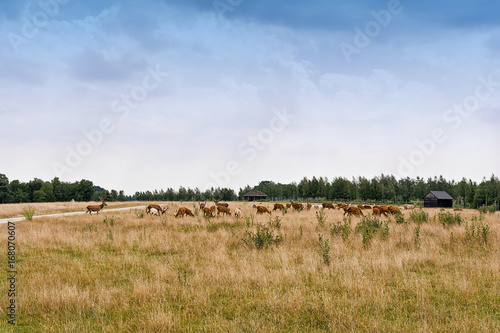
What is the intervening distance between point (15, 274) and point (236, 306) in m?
6.53

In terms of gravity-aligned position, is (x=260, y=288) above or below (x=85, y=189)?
below

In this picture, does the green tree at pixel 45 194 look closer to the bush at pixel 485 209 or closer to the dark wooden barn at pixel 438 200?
the bush at pixel 485 209

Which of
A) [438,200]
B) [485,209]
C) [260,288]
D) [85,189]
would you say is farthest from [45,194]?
[438,200]

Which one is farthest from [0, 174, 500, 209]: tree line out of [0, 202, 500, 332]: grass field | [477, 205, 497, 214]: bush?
[0, 202, 500, 332]: grass field

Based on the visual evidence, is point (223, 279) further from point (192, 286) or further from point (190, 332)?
point (190, 332)

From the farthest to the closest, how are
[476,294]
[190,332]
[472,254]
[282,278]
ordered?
[472,254], [282,278], [476,294], [190,332]

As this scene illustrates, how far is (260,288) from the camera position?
20.5 feet

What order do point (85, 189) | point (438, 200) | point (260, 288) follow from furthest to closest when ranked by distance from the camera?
point (85, 189), point (438, 200), point (260, 288)

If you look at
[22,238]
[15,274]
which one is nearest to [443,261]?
[15,274]

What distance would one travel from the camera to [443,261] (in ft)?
26.8

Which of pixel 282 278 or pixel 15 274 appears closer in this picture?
pixel 282 278

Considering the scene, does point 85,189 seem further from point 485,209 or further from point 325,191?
point 485,209

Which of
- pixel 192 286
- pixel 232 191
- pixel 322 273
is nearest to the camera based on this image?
pixel 192 286

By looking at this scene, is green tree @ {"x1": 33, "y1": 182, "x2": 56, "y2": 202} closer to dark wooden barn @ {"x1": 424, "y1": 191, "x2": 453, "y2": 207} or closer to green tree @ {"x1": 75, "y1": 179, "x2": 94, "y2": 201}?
green tree @ {"x1": 75, "y1": 179, "x2": 94, "y2": 201}
